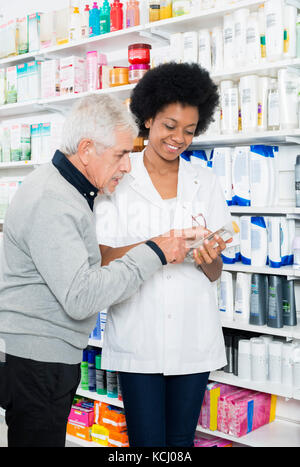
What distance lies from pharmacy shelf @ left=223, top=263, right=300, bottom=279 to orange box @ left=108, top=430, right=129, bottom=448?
1.21 metres

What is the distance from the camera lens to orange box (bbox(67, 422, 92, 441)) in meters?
3.48

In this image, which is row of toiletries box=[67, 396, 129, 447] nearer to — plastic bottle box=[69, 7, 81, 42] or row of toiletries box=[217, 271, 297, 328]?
row of toiletries box=[217, 271, 297, 328]

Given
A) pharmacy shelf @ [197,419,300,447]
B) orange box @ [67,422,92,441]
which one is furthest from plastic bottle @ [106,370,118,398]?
pharmacy shelf @ [197,419,300,447]

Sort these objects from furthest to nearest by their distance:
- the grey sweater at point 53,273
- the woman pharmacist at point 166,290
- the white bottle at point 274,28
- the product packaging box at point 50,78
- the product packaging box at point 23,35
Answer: the product packaging box at point 23,35 → the product packaging box at point 50,78 → the white bottle at point 274,28 → the woman pharmacist at point 166,290 → the grey sweater at point 53,273

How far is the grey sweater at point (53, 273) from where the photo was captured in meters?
1.45

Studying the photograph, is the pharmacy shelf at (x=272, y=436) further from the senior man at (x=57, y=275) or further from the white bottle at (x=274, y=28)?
the white bottle at (x=274, y=28)

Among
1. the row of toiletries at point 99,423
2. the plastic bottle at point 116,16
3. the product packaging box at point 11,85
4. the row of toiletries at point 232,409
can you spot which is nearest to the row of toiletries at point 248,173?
the row of toiletries at point 232,409

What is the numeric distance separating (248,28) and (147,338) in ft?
5.49

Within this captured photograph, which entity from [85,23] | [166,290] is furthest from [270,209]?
[85,23]

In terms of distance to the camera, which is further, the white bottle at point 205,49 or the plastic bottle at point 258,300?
the white bottle at point 205,49

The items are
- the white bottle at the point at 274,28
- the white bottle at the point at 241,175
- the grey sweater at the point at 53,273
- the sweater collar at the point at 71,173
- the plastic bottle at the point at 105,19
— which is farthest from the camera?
the plastic bottle at the point at 105,19

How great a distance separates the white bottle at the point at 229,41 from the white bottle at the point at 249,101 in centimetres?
12
